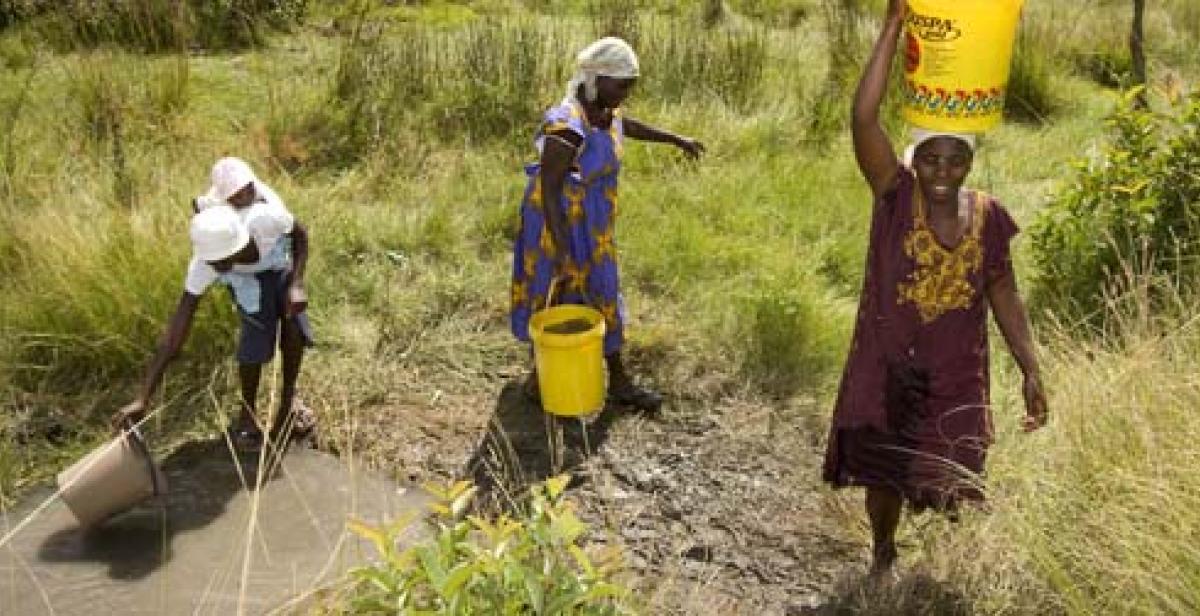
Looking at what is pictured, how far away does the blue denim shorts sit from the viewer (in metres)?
3.56

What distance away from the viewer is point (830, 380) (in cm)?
413

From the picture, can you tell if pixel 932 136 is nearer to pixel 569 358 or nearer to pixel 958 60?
pixel 958 60

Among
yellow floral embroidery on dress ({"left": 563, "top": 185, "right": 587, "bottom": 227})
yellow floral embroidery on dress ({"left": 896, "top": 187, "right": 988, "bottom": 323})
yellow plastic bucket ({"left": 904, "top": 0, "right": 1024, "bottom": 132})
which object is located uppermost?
yellow plastic bucket ({"left": 904, "top": 0, "right": 1024, "bottom": 132})

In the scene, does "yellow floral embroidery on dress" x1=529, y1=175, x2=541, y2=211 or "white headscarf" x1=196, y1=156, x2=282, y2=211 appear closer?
"white headscarf" x1=196, y1=156, x2=282, y2=211

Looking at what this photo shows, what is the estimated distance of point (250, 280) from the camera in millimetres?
3523

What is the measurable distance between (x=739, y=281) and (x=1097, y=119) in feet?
9.75

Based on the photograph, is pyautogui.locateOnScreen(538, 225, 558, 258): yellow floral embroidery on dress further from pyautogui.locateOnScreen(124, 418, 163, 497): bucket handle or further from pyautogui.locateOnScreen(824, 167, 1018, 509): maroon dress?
pyautogui.locateOnScreen(124, 418, 163, 497): bucket handle

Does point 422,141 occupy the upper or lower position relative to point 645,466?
upper

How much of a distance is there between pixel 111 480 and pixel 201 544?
34 cm

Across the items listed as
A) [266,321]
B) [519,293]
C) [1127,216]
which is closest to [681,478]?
[519,293]

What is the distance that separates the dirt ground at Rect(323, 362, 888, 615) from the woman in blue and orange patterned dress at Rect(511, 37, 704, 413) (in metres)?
0.20

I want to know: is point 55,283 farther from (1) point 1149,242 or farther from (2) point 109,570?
(1) point 1149,242

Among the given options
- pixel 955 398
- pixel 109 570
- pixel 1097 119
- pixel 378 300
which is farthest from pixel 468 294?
pixel 1097 119

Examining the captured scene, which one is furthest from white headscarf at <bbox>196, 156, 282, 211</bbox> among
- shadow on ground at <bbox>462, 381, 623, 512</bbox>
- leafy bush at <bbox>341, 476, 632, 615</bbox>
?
leafy bush at <bbox>341, 476, 632, 615</bbox>
